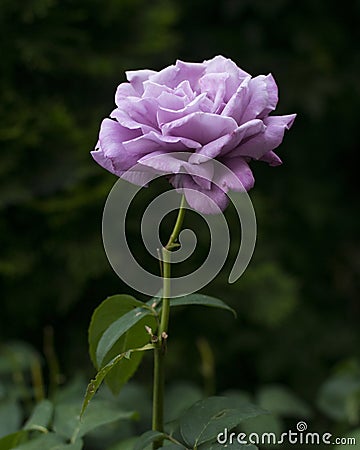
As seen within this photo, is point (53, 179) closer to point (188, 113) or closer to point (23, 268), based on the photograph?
point (23, 268)

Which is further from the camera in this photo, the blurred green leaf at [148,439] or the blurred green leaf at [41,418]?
the blurred green leaf at [41,418]

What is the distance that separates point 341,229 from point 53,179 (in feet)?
3.21

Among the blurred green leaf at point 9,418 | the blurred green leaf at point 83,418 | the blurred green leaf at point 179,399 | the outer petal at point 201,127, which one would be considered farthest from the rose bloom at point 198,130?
the blurred green leaf at point 179,399

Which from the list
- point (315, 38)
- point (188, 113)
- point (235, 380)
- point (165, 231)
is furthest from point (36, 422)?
point (315, 38)

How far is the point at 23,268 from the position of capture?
4.68 ft

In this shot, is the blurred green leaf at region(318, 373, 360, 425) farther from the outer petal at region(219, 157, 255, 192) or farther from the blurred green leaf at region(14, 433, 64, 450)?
the outer petal at region(219, 157, 255, 192)

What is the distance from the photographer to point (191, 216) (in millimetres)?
1620

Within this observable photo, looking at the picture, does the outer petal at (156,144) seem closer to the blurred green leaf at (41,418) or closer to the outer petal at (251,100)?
the outer petal at (251,100)

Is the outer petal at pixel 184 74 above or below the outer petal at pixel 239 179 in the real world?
above

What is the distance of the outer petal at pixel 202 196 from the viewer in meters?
0.54

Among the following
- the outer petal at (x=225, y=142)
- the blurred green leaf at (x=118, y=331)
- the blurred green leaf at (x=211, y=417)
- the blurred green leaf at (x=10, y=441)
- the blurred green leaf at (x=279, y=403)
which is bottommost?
the blurred green leaf at (x=279, y=403)

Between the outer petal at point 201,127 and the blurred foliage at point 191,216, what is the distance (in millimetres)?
562

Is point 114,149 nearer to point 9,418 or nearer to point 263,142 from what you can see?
point 263,142

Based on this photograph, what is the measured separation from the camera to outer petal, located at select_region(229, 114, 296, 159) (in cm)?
55
